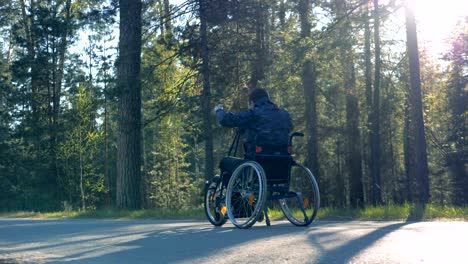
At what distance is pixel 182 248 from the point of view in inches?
235

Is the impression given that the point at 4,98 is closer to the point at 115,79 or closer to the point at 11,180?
the point at 11,180

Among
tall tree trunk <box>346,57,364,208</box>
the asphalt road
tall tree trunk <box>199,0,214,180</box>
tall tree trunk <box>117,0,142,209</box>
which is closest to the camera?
the asphalt road

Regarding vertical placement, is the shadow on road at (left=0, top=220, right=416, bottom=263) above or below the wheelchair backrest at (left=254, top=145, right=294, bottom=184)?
below

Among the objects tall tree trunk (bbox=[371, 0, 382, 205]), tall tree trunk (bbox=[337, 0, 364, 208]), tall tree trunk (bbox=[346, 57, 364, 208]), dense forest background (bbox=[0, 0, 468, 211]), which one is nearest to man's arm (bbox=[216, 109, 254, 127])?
dense forest background (bbox=[0, 0, 468, 211])

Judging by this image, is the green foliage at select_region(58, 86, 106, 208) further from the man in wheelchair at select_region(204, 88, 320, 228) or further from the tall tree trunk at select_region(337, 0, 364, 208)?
the man in wheelchair at select_region(204, 88, 320, 228)

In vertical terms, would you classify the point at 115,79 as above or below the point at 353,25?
below

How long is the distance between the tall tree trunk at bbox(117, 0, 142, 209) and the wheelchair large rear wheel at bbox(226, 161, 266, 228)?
1022 centimetres

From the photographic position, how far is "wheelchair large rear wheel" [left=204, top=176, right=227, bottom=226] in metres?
8.23

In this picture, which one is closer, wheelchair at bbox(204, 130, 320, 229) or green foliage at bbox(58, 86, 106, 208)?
wheelchair at bbox(204, 130, 320, 229)

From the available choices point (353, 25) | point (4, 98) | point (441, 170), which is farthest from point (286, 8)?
point (4, 98)

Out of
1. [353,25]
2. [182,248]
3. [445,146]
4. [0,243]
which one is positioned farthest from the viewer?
[445,146]

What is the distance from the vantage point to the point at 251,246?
5762mm

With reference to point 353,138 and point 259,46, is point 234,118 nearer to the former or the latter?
point 259,46

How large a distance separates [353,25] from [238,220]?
10563 millimetres
